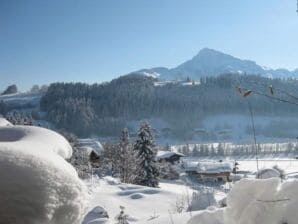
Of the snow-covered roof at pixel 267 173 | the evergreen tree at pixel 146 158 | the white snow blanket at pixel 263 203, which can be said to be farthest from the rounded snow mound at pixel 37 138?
the evergreen tree at pixel 146 158

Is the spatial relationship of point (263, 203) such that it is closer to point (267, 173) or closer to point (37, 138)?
point (37, 138)

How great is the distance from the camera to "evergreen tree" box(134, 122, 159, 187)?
3822 cm

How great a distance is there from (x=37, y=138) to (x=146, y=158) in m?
37.3

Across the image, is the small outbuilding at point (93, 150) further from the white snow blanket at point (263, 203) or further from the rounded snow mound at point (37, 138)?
the rounded snow mound at point (37, 138)

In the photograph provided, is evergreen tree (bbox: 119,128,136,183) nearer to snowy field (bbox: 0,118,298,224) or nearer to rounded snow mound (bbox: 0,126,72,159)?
snowy field (bbox: 0,118,298,224)

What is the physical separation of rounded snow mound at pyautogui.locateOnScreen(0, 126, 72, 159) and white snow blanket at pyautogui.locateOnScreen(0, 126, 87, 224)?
14cm

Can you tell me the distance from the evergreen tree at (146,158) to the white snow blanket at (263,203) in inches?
1424

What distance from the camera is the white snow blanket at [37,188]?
116cm

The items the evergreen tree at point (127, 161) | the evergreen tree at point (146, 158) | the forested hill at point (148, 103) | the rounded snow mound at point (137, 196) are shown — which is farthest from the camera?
the forested hill at point (148, 103)

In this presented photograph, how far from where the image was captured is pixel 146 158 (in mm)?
38625

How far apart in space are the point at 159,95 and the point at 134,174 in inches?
6134

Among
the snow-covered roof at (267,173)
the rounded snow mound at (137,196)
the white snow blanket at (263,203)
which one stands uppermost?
the white snow blanket at (263,203)

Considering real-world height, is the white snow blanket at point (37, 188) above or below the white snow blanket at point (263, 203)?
above

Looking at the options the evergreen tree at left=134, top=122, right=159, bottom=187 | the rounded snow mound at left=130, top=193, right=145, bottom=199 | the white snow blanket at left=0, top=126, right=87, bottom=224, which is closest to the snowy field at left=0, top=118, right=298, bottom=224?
the white snow blanket at left=0, top=126, right=87, bottom=224
